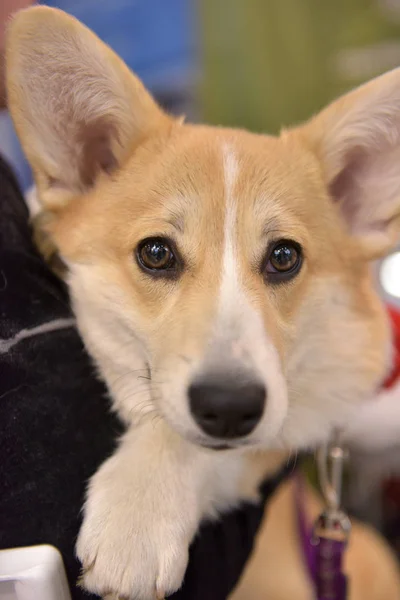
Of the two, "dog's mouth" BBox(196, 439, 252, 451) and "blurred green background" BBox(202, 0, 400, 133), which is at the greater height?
"blurred green background" BBox(202, 0, 400, 133)

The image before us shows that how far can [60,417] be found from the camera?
726 mm

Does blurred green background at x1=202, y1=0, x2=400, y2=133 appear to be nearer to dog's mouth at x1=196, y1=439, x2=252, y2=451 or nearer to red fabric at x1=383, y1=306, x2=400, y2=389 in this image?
red fabric at x1=383, y1=306, x2=400, y2=389

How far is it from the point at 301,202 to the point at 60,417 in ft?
1.59

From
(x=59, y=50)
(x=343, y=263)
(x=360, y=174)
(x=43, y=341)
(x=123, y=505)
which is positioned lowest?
(x=123, y=505)

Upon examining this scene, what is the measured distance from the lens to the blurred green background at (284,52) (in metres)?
2.22

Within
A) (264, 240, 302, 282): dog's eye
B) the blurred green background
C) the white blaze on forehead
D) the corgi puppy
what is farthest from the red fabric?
the blurred green background

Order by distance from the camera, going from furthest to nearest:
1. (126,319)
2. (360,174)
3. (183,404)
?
(360,174) < (126,319) < (183,404)

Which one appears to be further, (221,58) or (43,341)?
(221,58)

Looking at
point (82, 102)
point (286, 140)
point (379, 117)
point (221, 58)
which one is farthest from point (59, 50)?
point (221, 58)

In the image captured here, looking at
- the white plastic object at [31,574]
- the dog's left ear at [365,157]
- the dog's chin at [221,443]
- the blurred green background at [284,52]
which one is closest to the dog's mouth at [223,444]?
the dog's chin at [221,443]

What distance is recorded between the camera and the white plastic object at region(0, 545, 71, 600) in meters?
0.60

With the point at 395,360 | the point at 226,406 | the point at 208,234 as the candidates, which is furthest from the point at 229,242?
the point at 395,360

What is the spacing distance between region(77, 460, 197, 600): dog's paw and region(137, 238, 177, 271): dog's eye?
0.31 metres

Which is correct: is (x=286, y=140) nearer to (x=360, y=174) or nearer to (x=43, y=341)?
(x=360, y=174)
